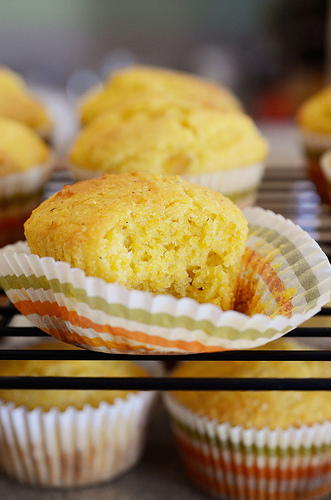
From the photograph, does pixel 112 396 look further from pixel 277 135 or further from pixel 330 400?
pixel 277 135

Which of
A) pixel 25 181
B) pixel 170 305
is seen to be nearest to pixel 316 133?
pixel 25 181

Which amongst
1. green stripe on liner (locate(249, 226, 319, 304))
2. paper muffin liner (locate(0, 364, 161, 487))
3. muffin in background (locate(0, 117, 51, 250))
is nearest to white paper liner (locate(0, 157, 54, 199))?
muffin in background (locate(0, 117, 51, 250))

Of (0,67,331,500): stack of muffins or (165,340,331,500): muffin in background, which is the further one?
(165,340,331,500): muffin in background

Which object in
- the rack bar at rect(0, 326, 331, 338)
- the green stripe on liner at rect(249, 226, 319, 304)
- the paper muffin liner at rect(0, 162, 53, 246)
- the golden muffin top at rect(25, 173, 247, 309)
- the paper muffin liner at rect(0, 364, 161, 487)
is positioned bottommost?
the paper muffin liner at rect(0, 364, 161, 487)

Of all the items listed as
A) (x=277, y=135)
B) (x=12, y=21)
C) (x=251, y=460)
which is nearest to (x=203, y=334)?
(x=251, y=460)

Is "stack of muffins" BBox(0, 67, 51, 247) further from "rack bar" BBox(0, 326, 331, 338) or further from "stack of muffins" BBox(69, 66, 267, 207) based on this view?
"rack bar" BBox(0, 326, 331, 338)

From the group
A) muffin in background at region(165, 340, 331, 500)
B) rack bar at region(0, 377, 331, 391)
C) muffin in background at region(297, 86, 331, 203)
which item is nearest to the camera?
rack bar at region(0, 377, 331, 391)

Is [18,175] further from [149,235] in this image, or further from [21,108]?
[149,235]
